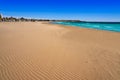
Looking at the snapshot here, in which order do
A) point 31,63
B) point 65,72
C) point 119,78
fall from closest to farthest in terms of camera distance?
point 119,78, point 65,72, point 31,63

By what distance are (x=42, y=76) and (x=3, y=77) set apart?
140cm

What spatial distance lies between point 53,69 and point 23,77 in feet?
4.34

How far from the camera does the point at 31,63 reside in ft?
17.3

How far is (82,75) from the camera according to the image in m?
4.32

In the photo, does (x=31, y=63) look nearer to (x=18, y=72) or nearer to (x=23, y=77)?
(x=18, y=72)

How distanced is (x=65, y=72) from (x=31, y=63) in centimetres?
182

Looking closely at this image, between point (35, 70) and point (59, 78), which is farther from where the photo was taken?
point (35, 70)

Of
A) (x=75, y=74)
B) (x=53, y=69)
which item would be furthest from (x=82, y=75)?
(x=53, y=69)

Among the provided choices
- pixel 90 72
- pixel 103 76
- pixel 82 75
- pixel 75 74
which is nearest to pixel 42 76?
pixel 75 74

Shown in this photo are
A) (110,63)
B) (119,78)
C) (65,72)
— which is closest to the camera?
(119,78)

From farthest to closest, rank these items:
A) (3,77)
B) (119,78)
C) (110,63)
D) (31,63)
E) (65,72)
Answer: (110,63) → (31,63) → (65,72) → (119,78) → (3,77)

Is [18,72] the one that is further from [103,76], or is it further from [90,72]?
[103,76]

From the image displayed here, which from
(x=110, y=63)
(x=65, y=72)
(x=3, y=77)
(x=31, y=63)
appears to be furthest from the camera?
(x=110, y=63)

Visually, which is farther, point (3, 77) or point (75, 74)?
point (75, 74)
